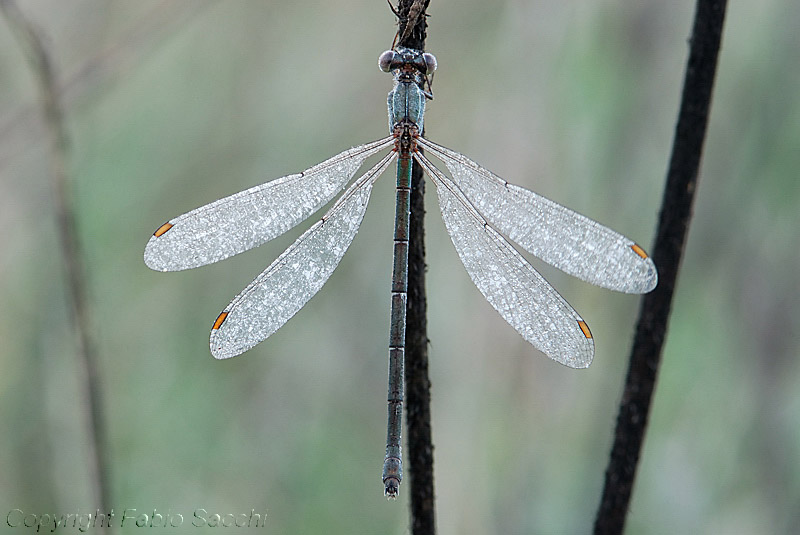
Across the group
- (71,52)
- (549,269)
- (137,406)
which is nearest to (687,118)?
(549,269)

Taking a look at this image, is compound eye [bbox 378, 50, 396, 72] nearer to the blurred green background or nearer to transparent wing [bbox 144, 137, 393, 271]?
transparent wing [bbox 144, 137, 393, 271]

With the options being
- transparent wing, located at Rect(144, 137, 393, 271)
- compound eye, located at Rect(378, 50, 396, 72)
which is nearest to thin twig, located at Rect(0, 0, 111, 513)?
transparent wing, located at Rect(144, 137, 393, 271)

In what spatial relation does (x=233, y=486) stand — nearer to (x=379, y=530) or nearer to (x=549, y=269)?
(x=379, y=530)

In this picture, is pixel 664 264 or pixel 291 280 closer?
pixel 664 264

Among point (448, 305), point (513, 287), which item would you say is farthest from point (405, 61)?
point (448, 305)

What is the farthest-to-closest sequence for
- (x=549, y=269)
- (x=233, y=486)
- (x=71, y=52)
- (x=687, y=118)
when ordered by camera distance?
(x=71, y=52), (x=233, y=486), (x=549, y=269), (x=687, y=118)

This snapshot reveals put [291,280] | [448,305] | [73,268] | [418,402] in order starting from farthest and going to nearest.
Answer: [448,305], [291,280], [73,268], [418,402]

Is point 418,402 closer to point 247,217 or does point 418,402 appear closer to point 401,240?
point 401,240

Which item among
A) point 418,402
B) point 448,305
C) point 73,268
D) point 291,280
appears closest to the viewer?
point 418,402

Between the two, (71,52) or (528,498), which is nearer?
(528,498)
